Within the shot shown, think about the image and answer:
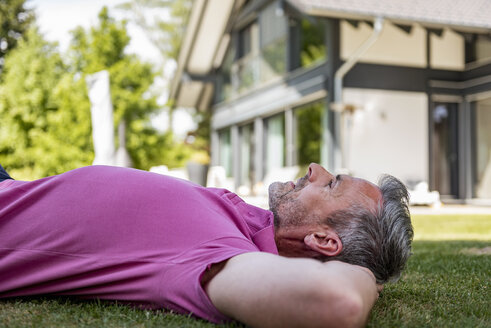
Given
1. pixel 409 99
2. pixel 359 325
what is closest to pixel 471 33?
pixel 409 99

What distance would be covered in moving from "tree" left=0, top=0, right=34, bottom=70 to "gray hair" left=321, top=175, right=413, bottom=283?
29541 millimetres

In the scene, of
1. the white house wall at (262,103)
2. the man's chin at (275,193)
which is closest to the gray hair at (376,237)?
the man's chin at (275,193)

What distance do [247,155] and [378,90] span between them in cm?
544

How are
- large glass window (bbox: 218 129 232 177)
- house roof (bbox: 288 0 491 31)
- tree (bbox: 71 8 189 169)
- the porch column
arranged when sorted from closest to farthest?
house roof (bbox: 288 0 491 31)
tree (bbox: 71 8 189 169)
the porch column
large glass window (bbox: 218 129 232 177)

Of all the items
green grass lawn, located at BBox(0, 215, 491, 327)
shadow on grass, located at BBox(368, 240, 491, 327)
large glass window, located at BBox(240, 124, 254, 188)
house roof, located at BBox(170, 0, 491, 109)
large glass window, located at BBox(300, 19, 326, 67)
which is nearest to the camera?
green grass lawn, located at BBox(0, 215, 491, 327)

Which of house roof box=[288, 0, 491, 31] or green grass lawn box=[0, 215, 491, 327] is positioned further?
house roof box=[288, 0, 491, 31]

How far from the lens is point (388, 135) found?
1052 cm

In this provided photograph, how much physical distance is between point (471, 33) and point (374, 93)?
→ 1976 mm

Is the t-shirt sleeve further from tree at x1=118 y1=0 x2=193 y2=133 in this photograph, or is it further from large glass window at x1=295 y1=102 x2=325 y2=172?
tree at x1=118 y1=0 x2=193 y2=133

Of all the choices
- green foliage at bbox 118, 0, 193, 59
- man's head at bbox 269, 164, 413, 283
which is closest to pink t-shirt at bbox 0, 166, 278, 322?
man's head at bbox 269, 164, 413, 283

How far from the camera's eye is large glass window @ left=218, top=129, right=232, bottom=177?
658 inches

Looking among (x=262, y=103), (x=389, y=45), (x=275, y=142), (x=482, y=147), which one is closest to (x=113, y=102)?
(x=262, y=103)

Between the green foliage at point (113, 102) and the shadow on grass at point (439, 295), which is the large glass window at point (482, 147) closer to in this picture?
the green foliage at point (113, 102)

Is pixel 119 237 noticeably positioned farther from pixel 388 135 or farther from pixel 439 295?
pixel 388 135
